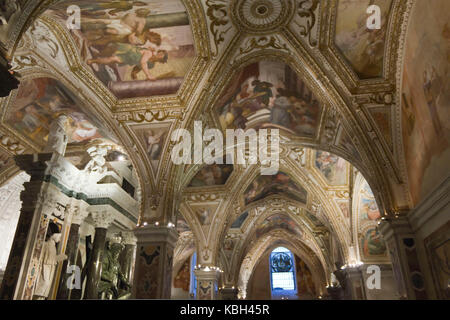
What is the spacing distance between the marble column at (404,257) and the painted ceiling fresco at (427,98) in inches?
31.9

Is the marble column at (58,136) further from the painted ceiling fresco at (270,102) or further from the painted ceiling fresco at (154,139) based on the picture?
the painted ceiling fresco at (270,102)

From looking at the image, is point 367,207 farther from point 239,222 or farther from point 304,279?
point 304,279

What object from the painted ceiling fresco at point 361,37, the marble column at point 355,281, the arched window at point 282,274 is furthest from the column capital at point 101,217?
the arched window at point 282,274

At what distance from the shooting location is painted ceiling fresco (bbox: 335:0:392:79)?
759cm

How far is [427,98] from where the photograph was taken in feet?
23.5

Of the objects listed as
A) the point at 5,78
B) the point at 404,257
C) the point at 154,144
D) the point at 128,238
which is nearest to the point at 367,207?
the point at 404,257

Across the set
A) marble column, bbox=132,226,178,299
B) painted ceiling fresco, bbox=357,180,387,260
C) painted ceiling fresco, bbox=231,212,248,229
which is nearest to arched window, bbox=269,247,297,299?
painted ceiling fresco, bbox=231,212,248,229

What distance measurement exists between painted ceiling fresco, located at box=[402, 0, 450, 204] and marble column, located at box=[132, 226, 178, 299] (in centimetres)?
675

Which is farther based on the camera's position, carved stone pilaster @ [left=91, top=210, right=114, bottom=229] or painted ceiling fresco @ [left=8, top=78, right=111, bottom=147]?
carved stone pilaster @ [left=91, top=210, right=114, bottom=229]

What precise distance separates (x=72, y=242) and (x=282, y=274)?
22336 millimetres

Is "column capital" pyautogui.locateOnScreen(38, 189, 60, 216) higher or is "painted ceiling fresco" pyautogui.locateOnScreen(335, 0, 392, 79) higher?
"painted ceiling fresco" pyautogui.locateOnScreen(335, 0, 392, 79)

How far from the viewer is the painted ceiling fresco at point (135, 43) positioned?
24.8ft

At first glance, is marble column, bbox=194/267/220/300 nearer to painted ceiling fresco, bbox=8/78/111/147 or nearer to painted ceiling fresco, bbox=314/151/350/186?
painted ceiling fresco, bbox=314/151/350/186

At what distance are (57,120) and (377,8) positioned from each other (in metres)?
9.52
